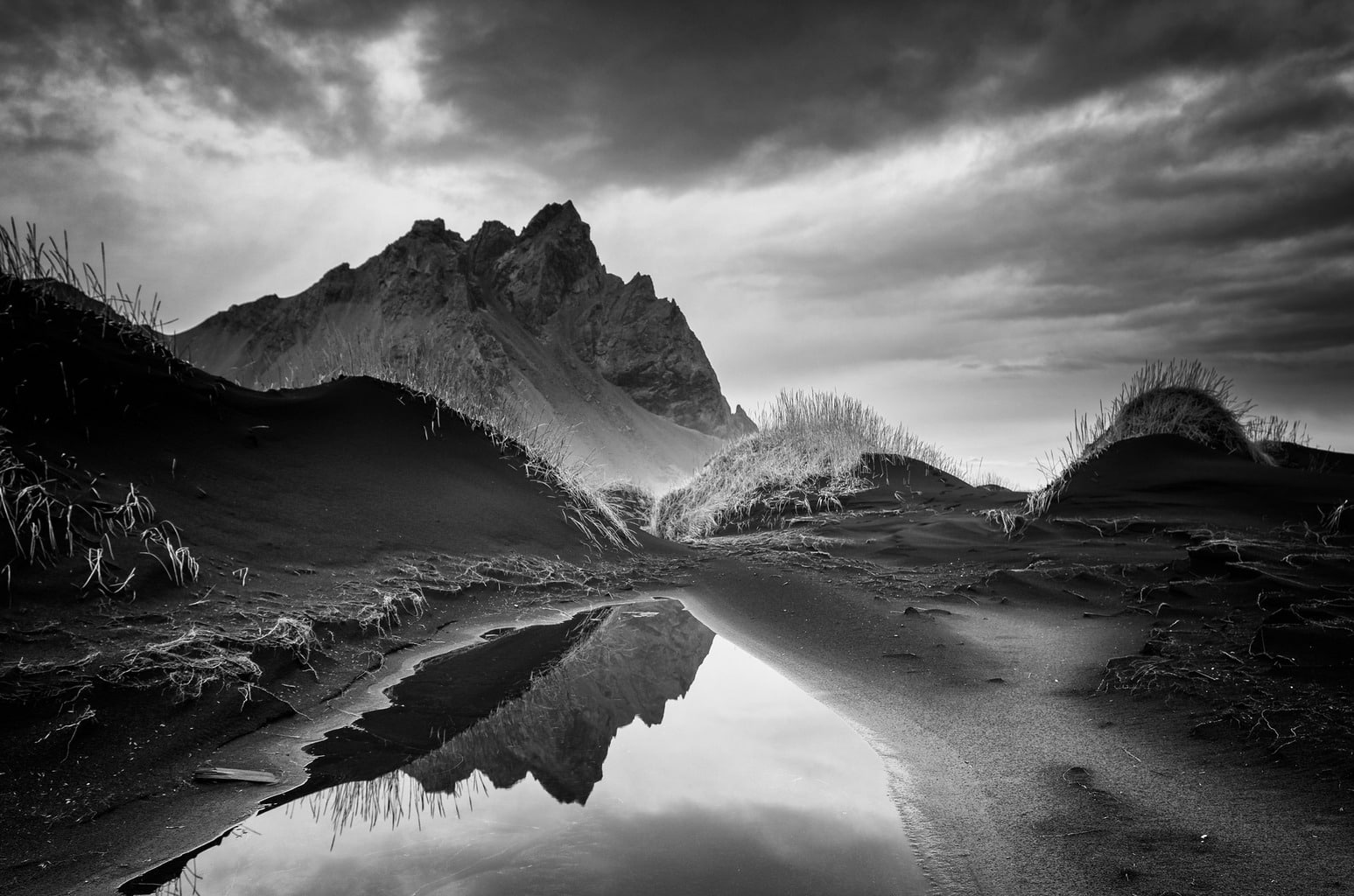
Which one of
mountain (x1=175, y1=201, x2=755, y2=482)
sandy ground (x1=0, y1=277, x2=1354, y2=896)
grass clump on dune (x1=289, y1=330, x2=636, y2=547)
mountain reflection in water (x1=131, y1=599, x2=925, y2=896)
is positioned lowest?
mountain reflection in water (x1=131, y1=599, x2=925, y2=896)

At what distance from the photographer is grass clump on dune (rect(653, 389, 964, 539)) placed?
38.9 ft

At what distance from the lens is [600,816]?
2355 millimetres

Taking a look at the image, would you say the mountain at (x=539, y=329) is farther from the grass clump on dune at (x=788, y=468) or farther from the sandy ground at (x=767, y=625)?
the sandy ground at (x=767, y=625)

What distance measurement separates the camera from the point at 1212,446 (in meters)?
9.61

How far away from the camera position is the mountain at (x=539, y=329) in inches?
1893

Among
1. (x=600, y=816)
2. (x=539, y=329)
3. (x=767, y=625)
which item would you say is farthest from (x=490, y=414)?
(x=539, y=329)

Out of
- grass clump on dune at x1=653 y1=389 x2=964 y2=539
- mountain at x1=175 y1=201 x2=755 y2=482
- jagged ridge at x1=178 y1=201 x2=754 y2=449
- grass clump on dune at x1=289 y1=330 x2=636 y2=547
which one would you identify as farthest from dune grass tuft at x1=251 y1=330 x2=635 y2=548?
jagged ridge at x1=178 y1=201 x2=754 y2=449

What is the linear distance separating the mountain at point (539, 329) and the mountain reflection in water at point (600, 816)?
39.5 m

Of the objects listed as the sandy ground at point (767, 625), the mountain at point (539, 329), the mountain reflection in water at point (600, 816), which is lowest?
the mountain reflection in water at point (600, 816)

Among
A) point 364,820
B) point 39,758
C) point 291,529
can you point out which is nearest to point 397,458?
point 291,529

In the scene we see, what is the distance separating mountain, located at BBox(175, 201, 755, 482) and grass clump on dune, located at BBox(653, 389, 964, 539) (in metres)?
28.5

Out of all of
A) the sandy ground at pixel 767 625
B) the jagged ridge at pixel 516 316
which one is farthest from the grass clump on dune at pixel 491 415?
the jagged ridge at pixel 516 316

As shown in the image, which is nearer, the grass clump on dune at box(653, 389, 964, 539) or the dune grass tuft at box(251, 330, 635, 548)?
the dune grass tuft at box(251, 330, 635, 548)

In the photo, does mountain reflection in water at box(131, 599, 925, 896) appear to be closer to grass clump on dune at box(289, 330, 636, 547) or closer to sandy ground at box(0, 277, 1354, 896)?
sandy ground at box(0, 277, 1354, 896)
